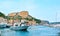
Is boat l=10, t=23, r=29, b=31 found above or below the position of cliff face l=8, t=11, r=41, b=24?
below

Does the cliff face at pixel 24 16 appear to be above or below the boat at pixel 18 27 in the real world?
above

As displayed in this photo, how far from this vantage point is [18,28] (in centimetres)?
459

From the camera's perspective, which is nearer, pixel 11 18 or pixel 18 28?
pixel 11 18

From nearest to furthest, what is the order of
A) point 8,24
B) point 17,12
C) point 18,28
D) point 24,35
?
point 17,12, point 8,24, point 24,35, point 18,28

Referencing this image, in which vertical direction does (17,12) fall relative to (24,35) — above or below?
above

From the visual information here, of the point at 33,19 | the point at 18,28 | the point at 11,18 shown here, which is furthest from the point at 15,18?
the point at 18,28

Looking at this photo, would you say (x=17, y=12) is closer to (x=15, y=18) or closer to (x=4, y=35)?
(x=15, y=18)

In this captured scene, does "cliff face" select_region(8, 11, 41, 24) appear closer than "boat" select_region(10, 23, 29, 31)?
Yes

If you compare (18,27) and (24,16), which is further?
(18,27)

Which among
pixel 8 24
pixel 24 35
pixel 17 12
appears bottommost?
pixel 24 35

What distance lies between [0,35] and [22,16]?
56 centimetres

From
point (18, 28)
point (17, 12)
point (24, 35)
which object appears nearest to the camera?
point (17, 12)

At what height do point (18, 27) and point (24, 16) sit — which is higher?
point (24, 16)

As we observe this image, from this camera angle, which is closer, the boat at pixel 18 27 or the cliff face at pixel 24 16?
the cliff face at pixel 24 16
